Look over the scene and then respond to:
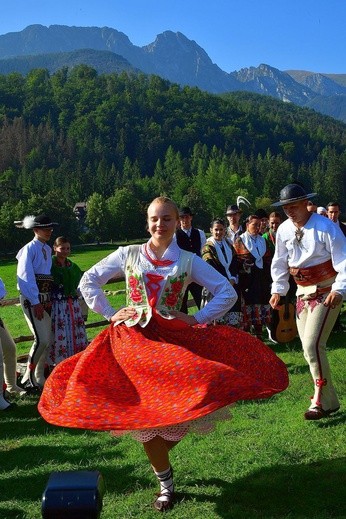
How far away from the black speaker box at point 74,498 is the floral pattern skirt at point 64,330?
20.4ft

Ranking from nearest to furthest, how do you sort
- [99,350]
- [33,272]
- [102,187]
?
[99,350] → [33,272] → [102,187]

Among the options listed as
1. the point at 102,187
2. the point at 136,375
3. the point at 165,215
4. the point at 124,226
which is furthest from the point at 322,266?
the point at 102,187

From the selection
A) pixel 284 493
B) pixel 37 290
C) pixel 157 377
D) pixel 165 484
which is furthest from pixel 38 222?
pixel 284 493

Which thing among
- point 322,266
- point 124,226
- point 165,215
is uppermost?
point 165,215

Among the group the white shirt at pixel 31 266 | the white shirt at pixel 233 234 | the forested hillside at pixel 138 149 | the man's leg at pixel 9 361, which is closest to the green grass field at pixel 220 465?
the man's leg at pixel 9 361

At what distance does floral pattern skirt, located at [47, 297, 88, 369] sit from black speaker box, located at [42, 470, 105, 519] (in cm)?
621

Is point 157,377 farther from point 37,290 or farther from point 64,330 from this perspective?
point 64,330

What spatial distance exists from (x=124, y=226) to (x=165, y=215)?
260 ft

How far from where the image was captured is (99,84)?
18900 centimetres

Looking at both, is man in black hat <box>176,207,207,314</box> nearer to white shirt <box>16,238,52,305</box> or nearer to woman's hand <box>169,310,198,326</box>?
white shirt <box>16,238,52,305</box>

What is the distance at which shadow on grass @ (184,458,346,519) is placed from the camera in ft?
13.3

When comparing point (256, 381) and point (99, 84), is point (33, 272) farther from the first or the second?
point (99, 84)

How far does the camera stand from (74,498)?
2.12m

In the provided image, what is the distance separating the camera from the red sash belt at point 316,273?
585 centimetres
